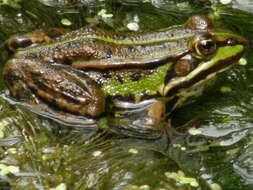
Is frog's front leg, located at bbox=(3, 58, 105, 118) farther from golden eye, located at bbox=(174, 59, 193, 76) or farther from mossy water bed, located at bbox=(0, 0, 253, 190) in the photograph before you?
golden eye, located at bbox=(174, 59, 193, 76)

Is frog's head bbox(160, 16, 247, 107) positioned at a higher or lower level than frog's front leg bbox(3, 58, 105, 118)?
higher

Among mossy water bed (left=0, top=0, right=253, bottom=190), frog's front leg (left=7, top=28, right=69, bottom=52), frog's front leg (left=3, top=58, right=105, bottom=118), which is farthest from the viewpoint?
frog's front leg (left=7, top=28, right=69, bottom=52)

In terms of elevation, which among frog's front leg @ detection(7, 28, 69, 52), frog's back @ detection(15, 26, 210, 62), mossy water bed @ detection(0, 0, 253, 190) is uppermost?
frog's back @ detection(15, 26, 210, 62)

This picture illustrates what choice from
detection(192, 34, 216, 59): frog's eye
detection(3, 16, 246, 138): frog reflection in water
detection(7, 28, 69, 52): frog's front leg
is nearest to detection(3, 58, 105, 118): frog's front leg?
detection(3, 16, 246, 138): frog reflection in water

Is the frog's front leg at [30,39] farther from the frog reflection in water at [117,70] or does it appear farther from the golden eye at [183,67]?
the golden eye at [183,67]

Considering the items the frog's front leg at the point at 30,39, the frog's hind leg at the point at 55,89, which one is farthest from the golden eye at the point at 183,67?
the frog's front leg at the point at 30,39

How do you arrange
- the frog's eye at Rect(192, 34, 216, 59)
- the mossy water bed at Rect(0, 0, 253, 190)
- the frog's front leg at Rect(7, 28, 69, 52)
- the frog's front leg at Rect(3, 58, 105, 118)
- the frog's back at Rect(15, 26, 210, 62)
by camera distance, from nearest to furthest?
1. the mossy water bed at Rect(0, 0, 253, 190)
2. the frog's eye at Rect(192, 34, 216, 59)
3. the frog's front leg at Rect(3, 58, 105, 118)
4. the frog's back at Rect(15, 26, 210, 62)
5. the frog's front leg at Rect(7, 28, 69, 52)

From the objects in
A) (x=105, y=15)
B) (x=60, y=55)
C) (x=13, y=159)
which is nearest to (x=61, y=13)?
(x=105, y=15)

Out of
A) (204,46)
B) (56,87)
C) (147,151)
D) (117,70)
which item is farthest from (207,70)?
(56,87)
